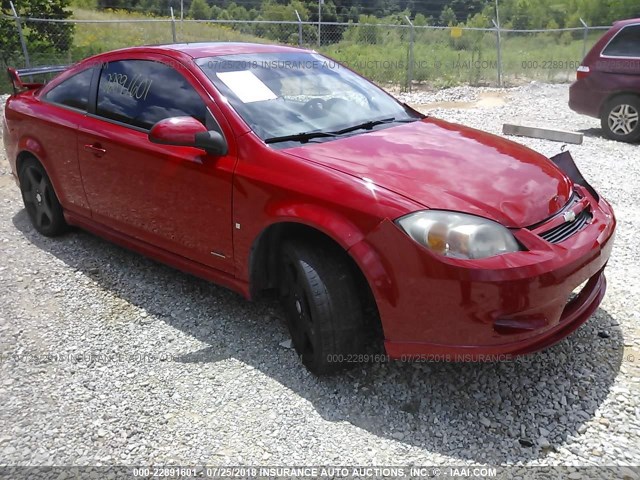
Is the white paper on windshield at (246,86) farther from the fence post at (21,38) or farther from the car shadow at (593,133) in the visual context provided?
the fence post at (21,38)

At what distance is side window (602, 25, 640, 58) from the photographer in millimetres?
8539

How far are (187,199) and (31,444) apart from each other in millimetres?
1479

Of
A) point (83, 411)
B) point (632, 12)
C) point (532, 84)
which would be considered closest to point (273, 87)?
point (83, 411)

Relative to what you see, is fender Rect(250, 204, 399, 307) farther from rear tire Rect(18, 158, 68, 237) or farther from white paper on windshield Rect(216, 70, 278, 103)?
rear tire Rect(18, 158, 68, 237)

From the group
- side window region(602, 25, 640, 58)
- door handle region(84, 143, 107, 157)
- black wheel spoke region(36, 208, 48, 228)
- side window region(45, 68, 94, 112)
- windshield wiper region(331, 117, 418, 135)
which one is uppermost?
side window region(602, 25, 640, 58)

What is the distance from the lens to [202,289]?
4.00m

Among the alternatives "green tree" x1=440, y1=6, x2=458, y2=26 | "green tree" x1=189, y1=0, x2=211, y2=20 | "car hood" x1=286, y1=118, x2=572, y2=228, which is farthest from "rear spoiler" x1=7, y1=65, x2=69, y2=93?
"green tree" x1=440, y1=6, x2=458, y2=26

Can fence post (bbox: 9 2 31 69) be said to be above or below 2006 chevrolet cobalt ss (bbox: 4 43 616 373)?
above

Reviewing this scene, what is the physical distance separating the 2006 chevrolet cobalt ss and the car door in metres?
0.01

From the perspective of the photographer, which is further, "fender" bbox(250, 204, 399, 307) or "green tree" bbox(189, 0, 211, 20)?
"green tree" bbox(189, 0, 211, 20)

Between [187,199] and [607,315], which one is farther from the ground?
[187,199]

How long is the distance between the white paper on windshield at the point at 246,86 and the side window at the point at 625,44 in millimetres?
7240

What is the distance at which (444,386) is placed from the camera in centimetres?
296

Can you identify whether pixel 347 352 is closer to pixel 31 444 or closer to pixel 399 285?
pixel 399 285
